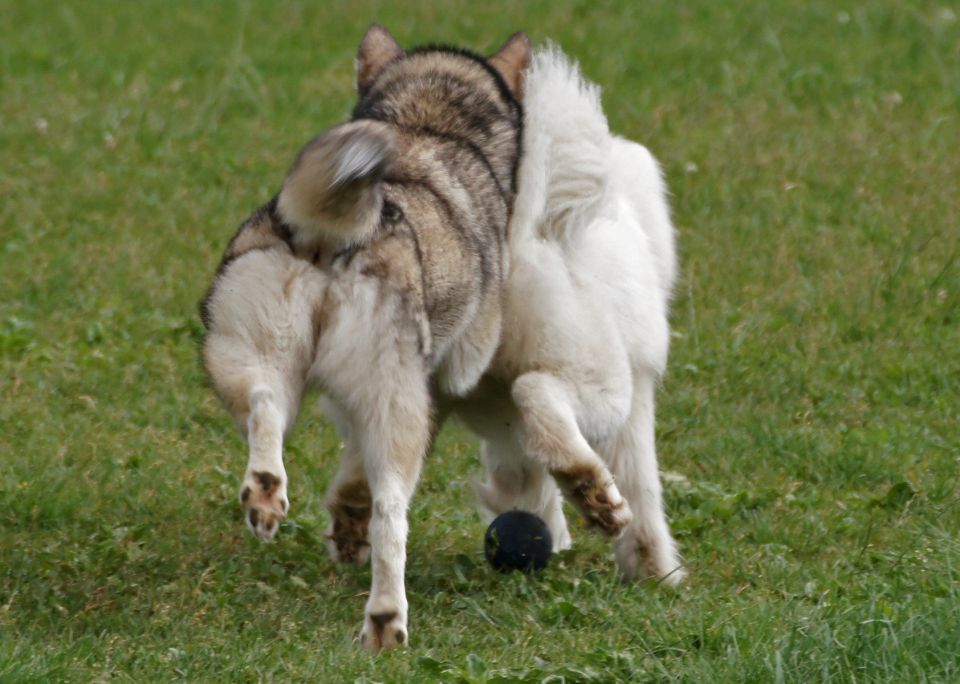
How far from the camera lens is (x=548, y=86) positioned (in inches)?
231

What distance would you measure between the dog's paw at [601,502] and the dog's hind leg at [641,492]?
21.8 inches

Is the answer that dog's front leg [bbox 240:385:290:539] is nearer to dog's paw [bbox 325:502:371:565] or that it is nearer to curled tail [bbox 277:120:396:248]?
curled tail [bbox 277:120:396:248]

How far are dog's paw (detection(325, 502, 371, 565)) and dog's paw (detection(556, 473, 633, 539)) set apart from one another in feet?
2.72

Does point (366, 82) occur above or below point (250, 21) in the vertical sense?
above

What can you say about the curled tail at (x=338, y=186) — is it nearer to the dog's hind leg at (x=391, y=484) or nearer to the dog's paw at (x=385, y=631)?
the dog's hind leg at (x=391, y=484)

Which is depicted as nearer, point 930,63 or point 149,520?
point 149,520

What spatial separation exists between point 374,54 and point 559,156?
1091mm

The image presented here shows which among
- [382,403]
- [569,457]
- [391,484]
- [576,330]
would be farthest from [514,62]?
[391,484]

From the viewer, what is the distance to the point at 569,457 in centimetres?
529

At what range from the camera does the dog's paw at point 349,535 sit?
5.77 metres

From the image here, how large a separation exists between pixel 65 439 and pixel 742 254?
388 centimetres

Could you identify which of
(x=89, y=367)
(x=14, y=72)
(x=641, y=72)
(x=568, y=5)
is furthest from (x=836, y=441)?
(x=14, y=72)

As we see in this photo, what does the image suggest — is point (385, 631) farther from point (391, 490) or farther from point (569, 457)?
point (569, 457)

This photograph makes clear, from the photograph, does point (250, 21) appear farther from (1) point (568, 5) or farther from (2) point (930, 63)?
(2) point (930, 63)
